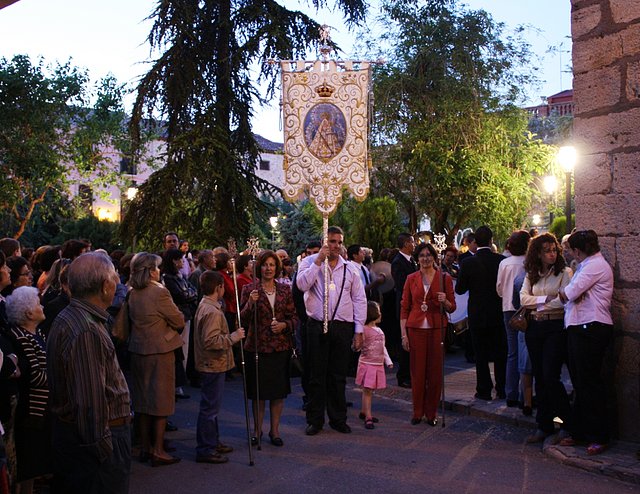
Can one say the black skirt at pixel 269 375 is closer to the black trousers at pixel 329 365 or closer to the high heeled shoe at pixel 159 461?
the black trousers at pixel 329 365

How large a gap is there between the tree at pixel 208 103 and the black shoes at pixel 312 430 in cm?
1325

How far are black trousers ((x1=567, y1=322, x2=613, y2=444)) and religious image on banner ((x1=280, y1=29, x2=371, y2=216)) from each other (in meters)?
3.15

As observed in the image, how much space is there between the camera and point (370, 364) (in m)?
8.81

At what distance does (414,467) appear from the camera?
7.09 metres

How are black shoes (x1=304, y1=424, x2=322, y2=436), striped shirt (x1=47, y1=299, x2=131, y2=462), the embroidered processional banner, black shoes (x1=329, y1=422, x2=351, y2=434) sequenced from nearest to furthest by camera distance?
striped shirt (x1=47, y1=299, x2=131, y2=462) < black shoes (x1=304, y1=424, x2=322, y2=436) < black shoes (x1=329, y1=422, x2=351, y2=434) < the embroidered processional banner

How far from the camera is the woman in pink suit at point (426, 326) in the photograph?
8.82 meters

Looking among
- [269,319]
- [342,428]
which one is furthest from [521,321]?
[269,319]

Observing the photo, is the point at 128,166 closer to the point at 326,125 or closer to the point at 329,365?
the point at 326,125

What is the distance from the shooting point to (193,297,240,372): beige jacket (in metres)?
7.30

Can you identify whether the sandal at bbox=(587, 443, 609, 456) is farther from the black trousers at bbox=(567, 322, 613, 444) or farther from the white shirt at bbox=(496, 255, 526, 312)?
the white shirt at bbox=(496, 255, 526, 312)

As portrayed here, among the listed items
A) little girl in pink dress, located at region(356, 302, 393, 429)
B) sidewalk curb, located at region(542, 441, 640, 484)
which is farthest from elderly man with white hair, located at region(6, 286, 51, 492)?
sidewalk curb, located at region(542, 441, 640, 484)

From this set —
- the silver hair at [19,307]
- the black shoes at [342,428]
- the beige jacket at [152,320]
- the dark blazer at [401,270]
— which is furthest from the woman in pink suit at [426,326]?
the silver hair at [19,307]

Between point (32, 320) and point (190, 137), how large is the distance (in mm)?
15778

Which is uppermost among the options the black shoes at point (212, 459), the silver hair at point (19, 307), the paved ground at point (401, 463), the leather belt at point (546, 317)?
the silver hair at point (19, 307)
